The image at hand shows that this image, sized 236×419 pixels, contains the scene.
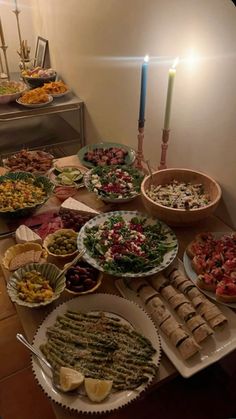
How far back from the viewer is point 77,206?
1342 mm

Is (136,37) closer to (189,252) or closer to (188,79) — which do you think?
(188,79)

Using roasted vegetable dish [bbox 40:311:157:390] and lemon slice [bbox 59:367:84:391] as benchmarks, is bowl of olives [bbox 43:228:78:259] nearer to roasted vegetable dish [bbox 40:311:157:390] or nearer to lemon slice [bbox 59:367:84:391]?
roasted vegetable dish [bbox 40:311:157:390]

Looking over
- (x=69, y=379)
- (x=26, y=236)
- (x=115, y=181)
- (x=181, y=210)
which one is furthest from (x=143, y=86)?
(x=69, y=379)

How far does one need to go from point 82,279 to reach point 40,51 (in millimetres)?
2663

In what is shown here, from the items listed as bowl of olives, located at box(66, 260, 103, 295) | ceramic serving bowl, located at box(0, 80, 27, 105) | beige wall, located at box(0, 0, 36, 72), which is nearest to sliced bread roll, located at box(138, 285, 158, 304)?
bowl of olives, located at box(66, 260, 103, 295)

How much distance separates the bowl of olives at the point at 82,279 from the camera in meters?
1.01

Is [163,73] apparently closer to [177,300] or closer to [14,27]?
[177,300]

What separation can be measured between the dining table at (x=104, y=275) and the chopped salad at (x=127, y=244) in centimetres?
6

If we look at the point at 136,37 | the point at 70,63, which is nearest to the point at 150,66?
the point at 136,37

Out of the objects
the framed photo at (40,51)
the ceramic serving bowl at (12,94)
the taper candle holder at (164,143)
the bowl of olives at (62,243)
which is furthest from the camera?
the framed photo at (40,51)

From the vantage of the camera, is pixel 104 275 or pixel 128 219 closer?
pixel 104 275

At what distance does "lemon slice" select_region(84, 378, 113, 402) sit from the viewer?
772 millimetres

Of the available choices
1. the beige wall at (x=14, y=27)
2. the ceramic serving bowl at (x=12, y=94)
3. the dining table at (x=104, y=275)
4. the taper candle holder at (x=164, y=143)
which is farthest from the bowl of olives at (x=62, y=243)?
the beige wall at (x=14, y=27)

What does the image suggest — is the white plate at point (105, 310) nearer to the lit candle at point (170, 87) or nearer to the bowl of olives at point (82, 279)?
the bowl of olives at point (82, 279)
